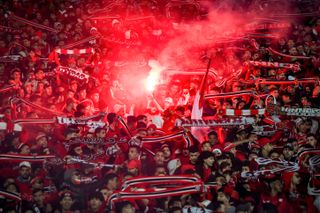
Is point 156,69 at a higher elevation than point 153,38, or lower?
lower

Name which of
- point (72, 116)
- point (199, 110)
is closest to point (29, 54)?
point (72, 116)

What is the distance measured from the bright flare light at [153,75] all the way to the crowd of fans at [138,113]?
12cm

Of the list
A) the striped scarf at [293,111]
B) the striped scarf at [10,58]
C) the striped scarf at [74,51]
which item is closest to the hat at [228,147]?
the striped scarf at [293,111]

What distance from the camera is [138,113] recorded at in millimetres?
5789

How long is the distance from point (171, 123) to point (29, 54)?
9.14 ft

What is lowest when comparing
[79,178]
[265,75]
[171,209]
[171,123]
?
[171,209]

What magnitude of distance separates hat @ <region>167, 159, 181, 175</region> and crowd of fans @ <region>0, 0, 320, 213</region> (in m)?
0.02

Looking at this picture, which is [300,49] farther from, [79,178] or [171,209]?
[79,178]

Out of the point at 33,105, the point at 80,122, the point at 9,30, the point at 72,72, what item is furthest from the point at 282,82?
the point at 9,30

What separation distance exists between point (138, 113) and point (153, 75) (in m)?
0.89

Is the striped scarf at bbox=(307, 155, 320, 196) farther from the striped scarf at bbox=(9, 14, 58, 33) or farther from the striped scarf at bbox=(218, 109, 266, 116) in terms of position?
the striped scarf at bbox=(9, 14, 58, 33)

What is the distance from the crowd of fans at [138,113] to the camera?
4734mm

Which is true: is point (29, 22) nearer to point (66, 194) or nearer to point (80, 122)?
point (80, 122)

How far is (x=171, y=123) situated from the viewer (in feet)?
18.4
